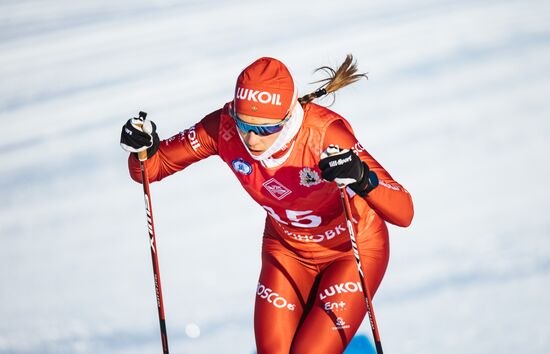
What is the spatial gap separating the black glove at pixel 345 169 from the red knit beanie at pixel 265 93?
25 centimetres

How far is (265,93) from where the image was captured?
3.11 meters

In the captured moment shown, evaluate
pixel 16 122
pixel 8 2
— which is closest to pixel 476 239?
pixel 16 122

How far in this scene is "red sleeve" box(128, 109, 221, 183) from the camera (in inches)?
139

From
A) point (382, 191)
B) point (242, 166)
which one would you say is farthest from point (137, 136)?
point (382, 191)

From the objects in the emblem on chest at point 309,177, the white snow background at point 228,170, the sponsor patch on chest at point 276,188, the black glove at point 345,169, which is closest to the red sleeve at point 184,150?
the sponsor patch on chest at point 276,188

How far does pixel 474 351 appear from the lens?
4.02m

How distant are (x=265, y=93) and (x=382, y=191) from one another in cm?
57

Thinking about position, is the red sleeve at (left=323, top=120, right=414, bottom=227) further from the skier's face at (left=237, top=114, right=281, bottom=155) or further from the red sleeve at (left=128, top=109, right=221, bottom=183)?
the red sleeve at (left=128, top=109, right=221, bottom=183)

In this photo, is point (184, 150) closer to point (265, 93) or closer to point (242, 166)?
point (242, 166)

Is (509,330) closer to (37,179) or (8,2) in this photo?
(37,179)

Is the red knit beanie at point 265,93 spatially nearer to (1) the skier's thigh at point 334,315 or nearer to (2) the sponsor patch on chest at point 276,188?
(2) the sponsor patch on chest at point 276,188

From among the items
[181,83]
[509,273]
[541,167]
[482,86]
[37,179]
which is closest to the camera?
[509,273]

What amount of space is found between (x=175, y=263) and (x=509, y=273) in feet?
6.14

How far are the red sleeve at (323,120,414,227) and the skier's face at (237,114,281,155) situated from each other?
24cm
